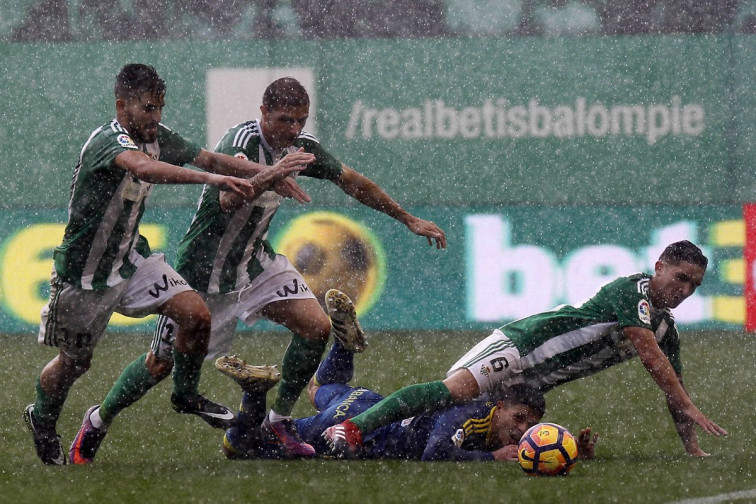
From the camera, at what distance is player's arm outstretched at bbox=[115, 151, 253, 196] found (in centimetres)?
469

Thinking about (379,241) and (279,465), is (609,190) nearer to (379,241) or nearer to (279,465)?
(379,241)

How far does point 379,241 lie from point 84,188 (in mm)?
6443

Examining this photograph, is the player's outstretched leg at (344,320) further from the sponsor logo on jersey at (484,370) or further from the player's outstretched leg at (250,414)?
the sponsor logo on jersey at (484,370)

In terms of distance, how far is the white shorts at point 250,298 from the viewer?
5.77 m

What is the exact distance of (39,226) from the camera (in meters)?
11.5

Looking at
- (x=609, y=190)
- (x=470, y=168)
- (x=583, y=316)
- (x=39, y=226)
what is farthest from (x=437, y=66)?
(x=583, y=316)

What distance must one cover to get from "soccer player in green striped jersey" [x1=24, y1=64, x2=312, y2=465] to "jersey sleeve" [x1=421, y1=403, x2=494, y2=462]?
2.91 ft

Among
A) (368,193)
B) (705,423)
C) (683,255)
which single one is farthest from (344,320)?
(705,423)

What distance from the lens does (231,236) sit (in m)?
5.75

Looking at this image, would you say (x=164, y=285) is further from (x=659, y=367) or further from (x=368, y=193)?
(x=659, y=367)

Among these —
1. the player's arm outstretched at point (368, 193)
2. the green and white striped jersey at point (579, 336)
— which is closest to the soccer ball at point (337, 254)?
the player's arm outstretched at point (368, 193)

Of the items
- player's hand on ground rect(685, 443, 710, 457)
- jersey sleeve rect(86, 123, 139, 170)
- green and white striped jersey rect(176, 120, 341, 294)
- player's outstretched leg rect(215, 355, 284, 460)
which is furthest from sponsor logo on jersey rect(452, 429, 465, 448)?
jersey sleeve rect(86, 123, 139, 170)

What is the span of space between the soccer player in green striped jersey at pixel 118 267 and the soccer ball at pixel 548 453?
1.31 metres

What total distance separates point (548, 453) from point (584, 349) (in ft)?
2.68
